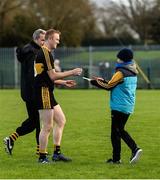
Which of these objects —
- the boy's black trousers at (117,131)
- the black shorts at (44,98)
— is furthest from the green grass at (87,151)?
the black shorts at (44,98)

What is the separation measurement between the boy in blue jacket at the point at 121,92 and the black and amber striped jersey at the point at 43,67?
70cm

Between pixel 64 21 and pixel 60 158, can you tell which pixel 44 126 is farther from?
pixel 64 21

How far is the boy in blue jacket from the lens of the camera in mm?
9477

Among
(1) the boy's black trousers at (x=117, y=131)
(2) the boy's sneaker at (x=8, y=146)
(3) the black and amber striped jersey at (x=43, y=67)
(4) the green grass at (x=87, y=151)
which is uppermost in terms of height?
(3) the black and amber striped jersey at (x=43, y=67)

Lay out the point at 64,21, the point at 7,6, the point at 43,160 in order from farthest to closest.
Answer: the point at 64,21
the point at 7,6
the point at 43,160

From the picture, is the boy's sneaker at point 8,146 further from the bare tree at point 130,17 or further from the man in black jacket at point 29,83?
the bare tree at point 130,17

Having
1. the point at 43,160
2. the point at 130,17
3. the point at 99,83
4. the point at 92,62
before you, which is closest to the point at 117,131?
the point at 99,83

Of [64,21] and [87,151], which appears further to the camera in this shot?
[64,21]

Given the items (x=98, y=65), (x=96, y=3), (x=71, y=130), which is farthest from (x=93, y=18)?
(x=71, y=130)

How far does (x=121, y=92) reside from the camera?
9523mm

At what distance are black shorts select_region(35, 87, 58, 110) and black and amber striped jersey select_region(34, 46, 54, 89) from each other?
0.26 feet

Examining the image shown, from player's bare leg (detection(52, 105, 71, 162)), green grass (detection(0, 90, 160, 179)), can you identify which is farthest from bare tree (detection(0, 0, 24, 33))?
player's bare leg (detection(52, 105, 71, 162))

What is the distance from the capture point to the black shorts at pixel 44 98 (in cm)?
947

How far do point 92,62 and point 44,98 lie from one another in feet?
108
